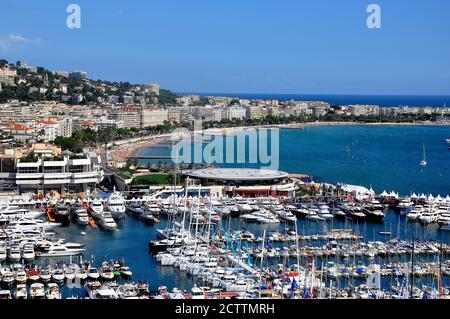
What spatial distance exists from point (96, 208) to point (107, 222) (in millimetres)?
626

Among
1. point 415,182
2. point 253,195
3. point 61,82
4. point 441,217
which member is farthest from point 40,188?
point 61,82

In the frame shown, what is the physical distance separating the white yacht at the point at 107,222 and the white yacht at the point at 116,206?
291 mm

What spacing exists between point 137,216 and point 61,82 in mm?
17227

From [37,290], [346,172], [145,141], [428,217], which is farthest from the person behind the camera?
[145,141]

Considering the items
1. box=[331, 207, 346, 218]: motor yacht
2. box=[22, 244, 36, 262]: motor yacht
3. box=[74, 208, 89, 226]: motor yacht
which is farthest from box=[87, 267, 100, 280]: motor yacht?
box=[331, 207, 346, 218]: motor yacht

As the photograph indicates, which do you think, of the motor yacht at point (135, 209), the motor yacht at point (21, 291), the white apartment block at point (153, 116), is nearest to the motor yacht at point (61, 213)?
the motor yacht at point (135, 209)

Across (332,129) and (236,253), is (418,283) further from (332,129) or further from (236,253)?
(332,129)

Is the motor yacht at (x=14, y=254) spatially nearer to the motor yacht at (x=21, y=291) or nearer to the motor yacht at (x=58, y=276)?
the motor yacht at (x=58, y=276)

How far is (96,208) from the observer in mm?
7367

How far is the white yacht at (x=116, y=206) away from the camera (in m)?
7.33

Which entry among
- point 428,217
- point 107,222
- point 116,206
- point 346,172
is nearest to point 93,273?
point 107,222

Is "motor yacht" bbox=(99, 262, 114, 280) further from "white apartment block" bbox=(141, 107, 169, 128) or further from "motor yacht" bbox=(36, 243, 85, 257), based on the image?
"white apartment block" bbox=(141, 107, 169, 128)

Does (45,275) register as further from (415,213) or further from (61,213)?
(415,213)

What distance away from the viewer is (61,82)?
2381 centimetres
